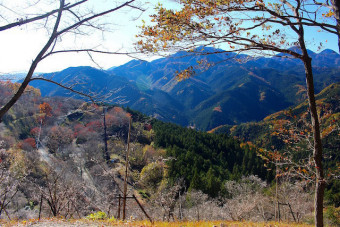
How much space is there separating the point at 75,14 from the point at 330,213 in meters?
26.3

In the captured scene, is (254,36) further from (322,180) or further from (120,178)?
(120,178)

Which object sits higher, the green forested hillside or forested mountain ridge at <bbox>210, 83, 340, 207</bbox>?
forested mountain ridge at <bbox>210, 83, 340, 207</bbox>

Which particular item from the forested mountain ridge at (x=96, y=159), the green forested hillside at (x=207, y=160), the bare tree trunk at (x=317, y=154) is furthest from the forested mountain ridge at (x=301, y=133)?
the forested mountain ridge at (x=96, y=159)

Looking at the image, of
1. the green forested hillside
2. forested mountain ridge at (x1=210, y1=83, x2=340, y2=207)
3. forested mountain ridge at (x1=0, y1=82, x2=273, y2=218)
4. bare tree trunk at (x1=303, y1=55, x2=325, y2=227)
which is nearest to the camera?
bare tree trunk at (x1=303, y1=55, x2=325, y2=227)

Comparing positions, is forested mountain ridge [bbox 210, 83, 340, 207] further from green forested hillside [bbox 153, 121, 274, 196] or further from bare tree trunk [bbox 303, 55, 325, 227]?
green forested hillside [bbox 153, 121, 274, 196]

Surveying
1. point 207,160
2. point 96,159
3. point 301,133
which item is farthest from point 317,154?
point 207,160

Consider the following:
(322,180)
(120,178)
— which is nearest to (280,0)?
(322,180)

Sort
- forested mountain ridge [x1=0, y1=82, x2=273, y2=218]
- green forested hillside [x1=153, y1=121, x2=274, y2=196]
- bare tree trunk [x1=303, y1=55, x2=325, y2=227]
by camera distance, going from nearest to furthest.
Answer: bare tree trunk [x1=303, y1=55, x2=325, y2=227]
forested mountain ridge [x1=0, y1=82, x2=273, y2=218]
green forested hillside [x1=153, y1=121, x2=274, y2=196]

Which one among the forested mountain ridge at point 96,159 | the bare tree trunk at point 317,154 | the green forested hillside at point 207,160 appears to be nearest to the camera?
the bare tree trunk at point 317,154

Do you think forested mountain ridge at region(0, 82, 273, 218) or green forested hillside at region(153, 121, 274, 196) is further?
green forested hillside at region(153, 121, 274, 196)

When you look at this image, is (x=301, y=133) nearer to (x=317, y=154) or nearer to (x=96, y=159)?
(x=317, y=154)

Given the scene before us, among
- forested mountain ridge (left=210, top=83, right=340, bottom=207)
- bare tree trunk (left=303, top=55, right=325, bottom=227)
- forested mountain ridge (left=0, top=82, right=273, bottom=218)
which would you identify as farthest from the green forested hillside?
bare tree trunk (left=303, top=55, right=325, bottom=227)

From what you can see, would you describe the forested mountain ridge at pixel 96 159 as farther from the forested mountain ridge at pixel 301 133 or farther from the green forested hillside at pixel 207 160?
the forested mountain ridge at pixel 301 133

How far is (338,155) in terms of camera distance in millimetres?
54406
